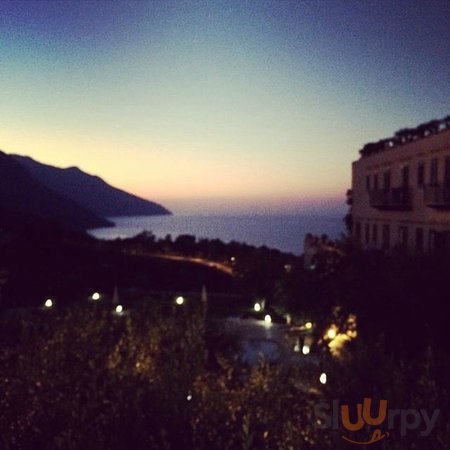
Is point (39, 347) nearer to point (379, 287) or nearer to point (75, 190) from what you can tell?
point (379, 287)

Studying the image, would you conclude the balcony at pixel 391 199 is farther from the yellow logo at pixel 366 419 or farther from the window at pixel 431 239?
the yellow logo at pixel 366 419

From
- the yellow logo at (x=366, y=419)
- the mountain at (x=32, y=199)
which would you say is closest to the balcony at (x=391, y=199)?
the yellow logo at (x=366, y=419)

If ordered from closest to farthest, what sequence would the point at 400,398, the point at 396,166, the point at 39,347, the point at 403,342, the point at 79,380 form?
the point at 400,398, the point at 79,380, the point at 39,347, the point at 403,342, the point at 396,166

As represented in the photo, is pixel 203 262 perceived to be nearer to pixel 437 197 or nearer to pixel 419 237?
pixel 419 237

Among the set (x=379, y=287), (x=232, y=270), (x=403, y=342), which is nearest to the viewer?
(x=403, y=342)

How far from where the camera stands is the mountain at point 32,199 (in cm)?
7985

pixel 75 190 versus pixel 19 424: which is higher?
pixel 75 190

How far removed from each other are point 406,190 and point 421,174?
3.63 feet

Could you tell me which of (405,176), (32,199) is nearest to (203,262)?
(405,176)

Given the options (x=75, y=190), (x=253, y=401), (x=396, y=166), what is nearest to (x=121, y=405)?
(x=253, y=401)

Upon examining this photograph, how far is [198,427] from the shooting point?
5.50 m

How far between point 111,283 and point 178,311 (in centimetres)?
1947

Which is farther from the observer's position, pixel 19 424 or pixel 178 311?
pixel 178 311

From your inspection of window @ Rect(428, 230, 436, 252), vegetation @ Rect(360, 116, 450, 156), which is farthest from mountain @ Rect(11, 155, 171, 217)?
window @ Rect(428, 230, 436, 252)
